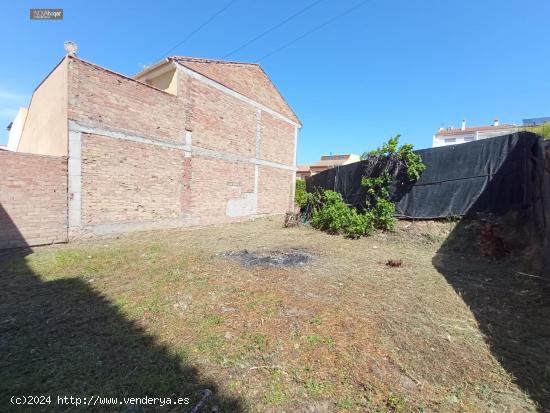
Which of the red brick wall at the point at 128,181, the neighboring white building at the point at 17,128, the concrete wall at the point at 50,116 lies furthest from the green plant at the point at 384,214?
the neighboring white building at the point at 17,128

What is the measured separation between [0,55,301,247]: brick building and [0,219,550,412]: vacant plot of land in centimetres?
248

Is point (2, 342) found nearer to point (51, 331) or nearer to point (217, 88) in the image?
point (51, 331)

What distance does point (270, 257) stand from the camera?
5.68 m

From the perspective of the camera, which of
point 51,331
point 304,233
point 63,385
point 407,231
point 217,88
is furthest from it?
point 217,88

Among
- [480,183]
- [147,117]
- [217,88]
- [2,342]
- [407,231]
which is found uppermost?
[217,88]

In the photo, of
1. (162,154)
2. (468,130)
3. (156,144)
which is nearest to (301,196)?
(162,154)

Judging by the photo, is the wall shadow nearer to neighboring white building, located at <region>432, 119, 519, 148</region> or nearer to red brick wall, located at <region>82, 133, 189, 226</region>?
red brick wall, located at <region>82, 133, 189, 226</region>

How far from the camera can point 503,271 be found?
500 cm

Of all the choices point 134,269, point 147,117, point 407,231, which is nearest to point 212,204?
point 147,117

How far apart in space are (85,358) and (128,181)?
6.53m

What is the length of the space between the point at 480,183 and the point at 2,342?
891cm

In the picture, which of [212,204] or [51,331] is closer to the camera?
[51,331]

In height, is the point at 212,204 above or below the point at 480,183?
below

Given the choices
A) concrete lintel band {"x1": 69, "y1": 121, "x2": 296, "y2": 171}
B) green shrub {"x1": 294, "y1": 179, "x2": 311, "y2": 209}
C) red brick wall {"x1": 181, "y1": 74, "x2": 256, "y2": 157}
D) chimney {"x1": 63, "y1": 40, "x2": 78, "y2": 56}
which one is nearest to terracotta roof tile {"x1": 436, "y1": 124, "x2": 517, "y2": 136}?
green shrub {"x1": 294, "y1": 179, "x2": 311, "y2": 209}
